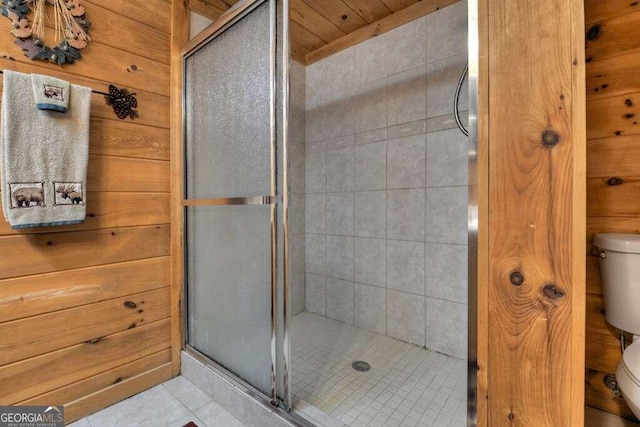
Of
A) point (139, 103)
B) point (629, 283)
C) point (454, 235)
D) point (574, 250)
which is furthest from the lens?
point (454, 235)

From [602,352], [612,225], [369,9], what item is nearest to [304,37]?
[369,9]

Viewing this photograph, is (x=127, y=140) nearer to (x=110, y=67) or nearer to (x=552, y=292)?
(x=110, y=67)

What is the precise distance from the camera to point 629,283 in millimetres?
1083

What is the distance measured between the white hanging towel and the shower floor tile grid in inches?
50.3

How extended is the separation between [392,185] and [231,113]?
3.84 feet

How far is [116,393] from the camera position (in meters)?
1.38

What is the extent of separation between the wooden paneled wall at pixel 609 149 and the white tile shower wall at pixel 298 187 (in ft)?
5.81

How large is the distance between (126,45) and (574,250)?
6.11 feet

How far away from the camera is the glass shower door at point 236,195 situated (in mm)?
1169

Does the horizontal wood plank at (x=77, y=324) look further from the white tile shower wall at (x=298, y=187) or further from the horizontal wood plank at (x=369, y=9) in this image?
the horizontal wood plank at (x=369, y=9)

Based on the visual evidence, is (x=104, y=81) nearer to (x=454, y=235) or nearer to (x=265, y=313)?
(x=265, y=313)

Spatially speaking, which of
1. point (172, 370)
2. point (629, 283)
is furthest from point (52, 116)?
point (629, 283)

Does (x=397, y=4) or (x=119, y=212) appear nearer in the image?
(x=119, y=212)

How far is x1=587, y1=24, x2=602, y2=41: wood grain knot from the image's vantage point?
1.21m
